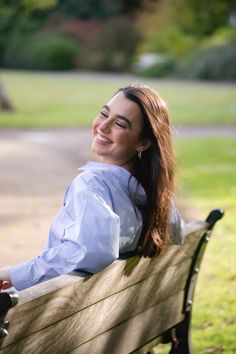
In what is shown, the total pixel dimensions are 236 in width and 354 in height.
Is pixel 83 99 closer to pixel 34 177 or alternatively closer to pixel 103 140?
pixel 34 177

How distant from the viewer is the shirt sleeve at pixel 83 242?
2945 millimetres

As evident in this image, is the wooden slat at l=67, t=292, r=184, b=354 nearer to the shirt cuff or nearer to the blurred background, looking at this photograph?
the shirt cuff

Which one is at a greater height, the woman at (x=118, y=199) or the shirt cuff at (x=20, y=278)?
the woman at (x=118, y=199)

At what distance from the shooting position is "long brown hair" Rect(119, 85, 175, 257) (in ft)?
10.8

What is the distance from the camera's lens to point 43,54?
41.8m

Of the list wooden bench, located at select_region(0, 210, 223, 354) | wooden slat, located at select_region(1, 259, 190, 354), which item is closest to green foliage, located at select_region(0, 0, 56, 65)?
wooden bench, located at select_region(0, 210, 223, 354)

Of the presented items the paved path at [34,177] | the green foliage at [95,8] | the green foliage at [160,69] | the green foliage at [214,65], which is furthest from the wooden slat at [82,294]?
the green foliage at [95,8]

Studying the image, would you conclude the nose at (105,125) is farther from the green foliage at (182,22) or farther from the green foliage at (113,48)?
the green foliage at (182,22)

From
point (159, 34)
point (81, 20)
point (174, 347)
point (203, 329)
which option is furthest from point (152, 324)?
point (81, 20)

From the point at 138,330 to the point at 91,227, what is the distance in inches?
28.4

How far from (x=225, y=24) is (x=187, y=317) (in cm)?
4098

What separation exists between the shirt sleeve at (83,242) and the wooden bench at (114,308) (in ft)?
0.22

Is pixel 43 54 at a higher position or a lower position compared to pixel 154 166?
lower

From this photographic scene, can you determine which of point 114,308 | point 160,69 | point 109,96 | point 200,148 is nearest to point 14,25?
point 160,69
